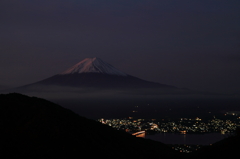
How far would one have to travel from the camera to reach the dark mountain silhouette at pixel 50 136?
428 inches

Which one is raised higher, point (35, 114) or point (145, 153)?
point (35, 114)

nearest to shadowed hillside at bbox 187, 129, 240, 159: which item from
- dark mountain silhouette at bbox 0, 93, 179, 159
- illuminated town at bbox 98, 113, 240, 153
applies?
dark mountain silhouette at bbox 0, 93, 179, 159

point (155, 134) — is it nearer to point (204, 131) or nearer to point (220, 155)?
point (204, 131)

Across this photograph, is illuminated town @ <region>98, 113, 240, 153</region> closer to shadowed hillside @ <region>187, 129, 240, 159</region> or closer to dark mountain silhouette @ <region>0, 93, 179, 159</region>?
dark mountain silhouette @ <region>0, 93, 179, 159</region>

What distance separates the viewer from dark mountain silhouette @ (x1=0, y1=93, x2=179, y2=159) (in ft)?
35.7

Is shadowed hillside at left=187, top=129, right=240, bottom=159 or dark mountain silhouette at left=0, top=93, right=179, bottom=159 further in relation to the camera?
shadowed hillside at left=187, top=129, right=240, bottom=159

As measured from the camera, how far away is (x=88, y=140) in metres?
12.8

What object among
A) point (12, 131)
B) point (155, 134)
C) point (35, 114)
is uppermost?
point (35, 114)

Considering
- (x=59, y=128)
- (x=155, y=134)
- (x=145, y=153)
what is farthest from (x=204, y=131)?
(x=59, y=128)

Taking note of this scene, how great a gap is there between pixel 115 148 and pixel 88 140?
1.69m

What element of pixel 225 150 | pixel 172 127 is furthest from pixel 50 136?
pixel 172 127

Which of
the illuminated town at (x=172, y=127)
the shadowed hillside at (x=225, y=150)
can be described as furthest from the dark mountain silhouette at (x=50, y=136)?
the illuminated town at (x=172, y=127)

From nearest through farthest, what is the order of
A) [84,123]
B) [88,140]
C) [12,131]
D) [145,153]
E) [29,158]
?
[29,158], [12,131], [88,140], [145,153], [84,123]

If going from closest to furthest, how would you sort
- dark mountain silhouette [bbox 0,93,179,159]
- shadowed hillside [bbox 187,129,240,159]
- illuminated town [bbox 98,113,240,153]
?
dark mountain silhouette [bbox 0,93,179,159] < shadowed hillside [bbox 187,129,240,159] < illuminated town [bbox 98,113,240,153]
